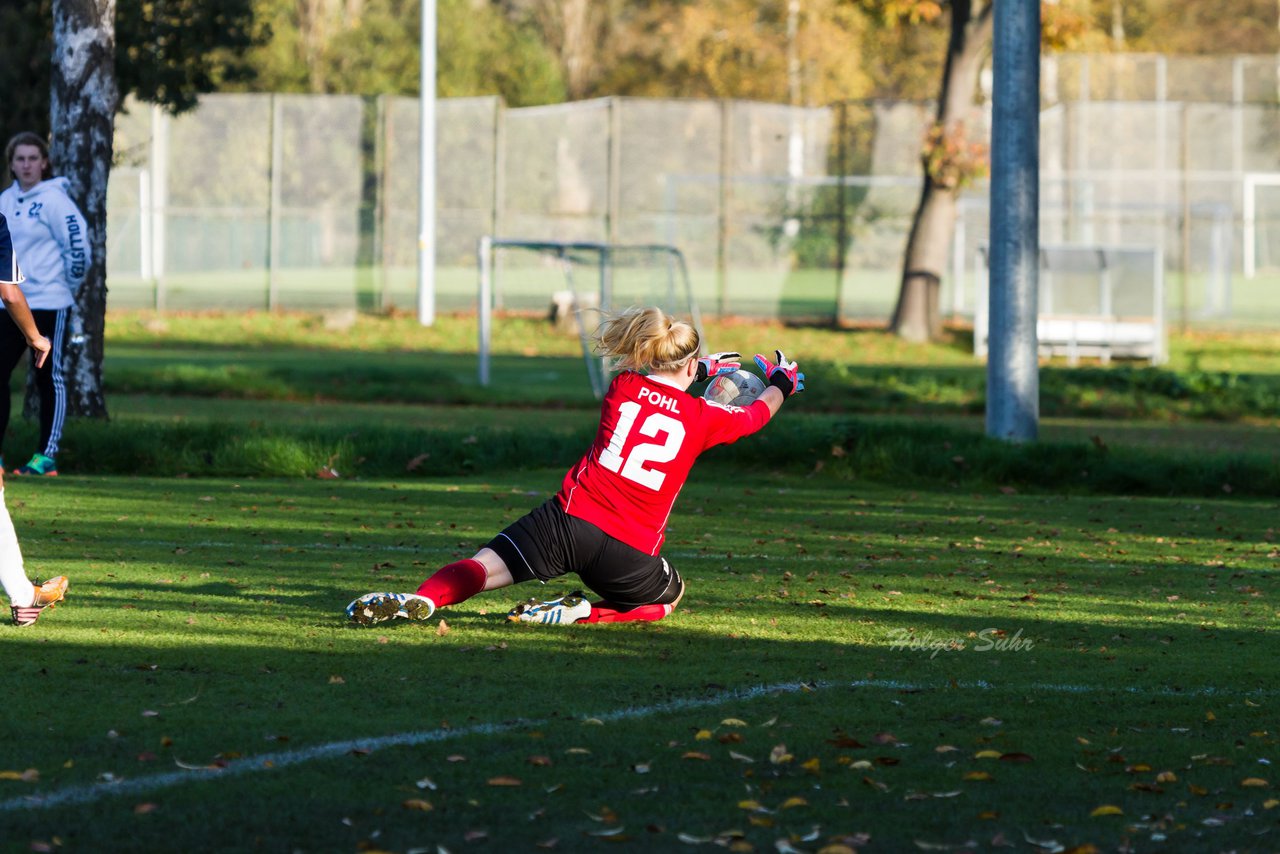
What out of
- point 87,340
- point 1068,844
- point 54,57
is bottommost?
point 1068,844

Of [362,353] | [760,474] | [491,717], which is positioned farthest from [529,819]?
[362,353]

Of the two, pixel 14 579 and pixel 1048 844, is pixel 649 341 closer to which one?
pixel 14 579

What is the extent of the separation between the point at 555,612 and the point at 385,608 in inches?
29.5

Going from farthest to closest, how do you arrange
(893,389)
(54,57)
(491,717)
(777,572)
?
(893,389) < (54,57) < (777,572) < (491,717)

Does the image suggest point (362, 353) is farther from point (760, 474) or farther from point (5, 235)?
point (5, 235)

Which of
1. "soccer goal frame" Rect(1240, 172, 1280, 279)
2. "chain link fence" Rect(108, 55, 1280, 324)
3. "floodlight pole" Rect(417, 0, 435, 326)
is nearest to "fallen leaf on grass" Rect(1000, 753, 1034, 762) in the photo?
"floodlight pole" Rect(417, 0, 435, 326)

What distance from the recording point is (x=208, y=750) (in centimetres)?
495

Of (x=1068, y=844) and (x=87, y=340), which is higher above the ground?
(x=87, y=340)

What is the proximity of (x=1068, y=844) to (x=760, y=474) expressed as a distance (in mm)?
9048

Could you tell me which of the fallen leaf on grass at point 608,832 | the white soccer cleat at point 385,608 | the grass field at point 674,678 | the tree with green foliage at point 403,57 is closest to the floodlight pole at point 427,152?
the grass field at point 674,678

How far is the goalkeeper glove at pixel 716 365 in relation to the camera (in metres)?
7.30

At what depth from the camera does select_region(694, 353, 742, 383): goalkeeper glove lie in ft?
23.9

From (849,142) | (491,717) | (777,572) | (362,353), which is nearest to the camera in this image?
(491,717)

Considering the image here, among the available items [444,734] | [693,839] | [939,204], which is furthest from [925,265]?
[693,839]
